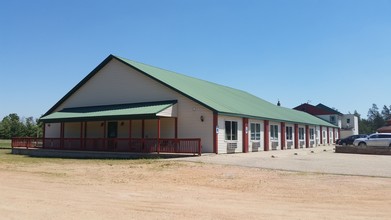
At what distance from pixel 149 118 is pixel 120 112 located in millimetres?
3174

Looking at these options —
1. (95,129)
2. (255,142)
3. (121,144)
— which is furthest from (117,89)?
(255,142)

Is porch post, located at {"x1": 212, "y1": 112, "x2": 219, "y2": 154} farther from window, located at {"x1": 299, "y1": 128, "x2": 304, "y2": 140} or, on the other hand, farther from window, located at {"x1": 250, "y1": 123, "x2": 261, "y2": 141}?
window, located at {"x1": 299, "y1": 128, "x2": 304, "y2": 140}

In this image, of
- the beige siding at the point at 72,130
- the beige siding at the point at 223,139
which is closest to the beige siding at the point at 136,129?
the beige siding at the point at 72,130

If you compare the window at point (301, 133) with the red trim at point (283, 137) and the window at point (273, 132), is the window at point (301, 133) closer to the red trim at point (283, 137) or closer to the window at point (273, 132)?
the red trim at point (283, 137)

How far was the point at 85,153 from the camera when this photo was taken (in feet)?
91.6

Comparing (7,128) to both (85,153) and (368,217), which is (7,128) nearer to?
(85,153)

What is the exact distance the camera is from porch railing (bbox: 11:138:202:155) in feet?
82.4

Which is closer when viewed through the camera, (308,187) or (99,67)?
(308,187)

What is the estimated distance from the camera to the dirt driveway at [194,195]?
8.32m

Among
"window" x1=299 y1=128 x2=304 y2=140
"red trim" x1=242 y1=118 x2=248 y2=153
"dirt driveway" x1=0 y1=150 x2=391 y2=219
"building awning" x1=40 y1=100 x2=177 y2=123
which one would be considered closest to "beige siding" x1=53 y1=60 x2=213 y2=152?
"building awning" x1=40 y1=100 x2=177 y2=123

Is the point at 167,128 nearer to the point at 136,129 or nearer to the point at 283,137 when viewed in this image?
the point at 136,129

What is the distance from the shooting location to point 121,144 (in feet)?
96.5

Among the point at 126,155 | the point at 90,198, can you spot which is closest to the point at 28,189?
the point at 90,198

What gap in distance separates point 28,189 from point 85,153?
54.4 feet
